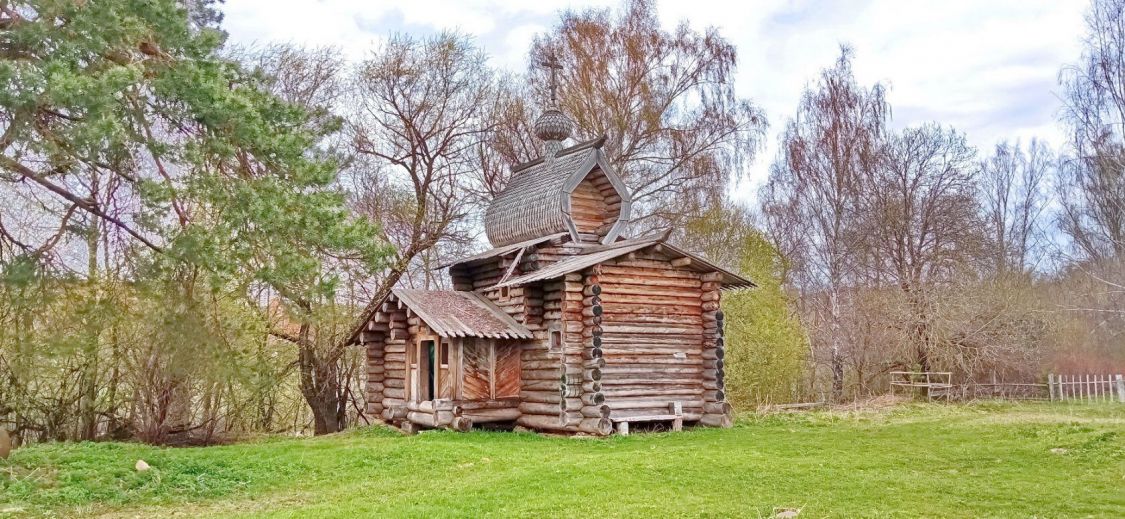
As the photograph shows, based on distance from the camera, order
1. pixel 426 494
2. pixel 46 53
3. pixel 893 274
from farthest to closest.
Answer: pixel 893 274, pixel 426 494, pixel 46 53

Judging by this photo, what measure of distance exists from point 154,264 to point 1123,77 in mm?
21461

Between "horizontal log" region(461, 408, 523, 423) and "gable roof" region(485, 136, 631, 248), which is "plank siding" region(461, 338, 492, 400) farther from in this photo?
"gable roof" region(485, 136, 631, 248)

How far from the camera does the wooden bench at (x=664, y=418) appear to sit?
19016mm

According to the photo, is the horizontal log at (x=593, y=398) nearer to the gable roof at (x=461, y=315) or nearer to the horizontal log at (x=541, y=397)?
the horizontal log at (x=541, y=397)

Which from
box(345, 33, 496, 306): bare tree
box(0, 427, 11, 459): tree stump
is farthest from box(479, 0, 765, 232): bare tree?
→ box(0, 427, 11, 459): tree stump

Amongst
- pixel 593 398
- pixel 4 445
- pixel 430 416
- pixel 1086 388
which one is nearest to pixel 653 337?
pixel 593 398

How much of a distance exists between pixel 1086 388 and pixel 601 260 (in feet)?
69.7

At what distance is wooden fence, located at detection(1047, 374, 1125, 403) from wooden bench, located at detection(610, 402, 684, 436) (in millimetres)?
16444

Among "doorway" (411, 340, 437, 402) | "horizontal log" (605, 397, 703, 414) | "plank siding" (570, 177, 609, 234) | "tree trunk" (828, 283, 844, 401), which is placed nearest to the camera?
"horizontal log" (605, 397, 703, 414)

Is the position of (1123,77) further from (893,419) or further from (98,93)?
(98,93)

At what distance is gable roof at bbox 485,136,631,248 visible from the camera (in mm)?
21047

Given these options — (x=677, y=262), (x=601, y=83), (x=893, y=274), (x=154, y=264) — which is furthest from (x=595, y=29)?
(x=154, y=264)

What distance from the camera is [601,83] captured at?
27.3m

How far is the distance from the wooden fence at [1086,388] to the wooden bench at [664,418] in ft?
54.0
